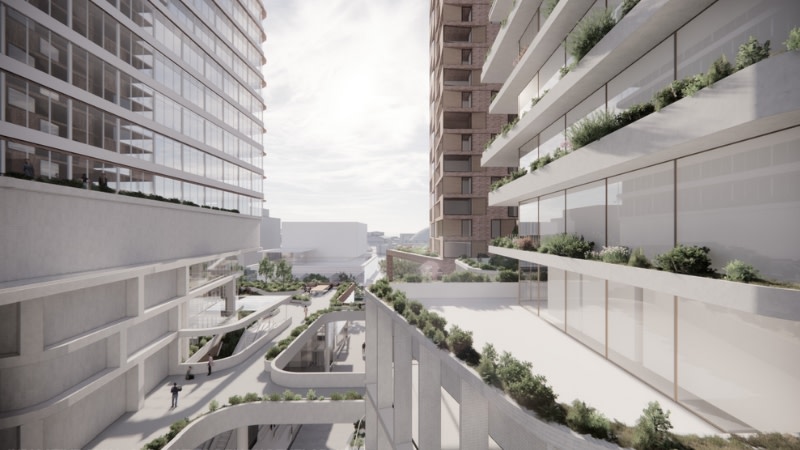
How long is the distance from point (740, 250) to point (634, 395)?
14.7ft

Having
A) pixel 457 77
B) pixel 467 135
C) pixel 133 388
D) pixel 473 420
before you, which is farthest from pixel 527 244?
pixel 457 77

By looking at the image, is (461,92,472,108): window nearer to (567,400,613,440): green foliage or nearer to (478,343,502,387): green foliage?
(478,343,502,387): green foliage

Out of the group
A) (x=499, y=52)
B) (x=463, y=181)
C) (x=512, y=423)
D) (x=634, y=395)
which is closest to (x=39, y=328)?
(x=512, y=423)

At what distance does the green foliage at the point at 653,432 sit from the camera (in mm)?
5574

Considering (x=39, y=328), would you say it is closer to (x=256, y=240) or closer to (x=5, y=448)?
(x=5, y=448)

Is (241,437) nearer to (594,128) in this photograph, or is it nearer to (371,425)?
(371,425)

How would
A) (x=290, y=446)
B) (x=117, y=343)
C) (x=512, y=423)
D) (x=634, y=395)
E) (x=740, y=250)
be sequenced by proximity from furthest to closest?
(x=290, y=446)
(x=117, y=343)
(x=512, y=423)
(x=634, y=395)
(x=740, y=250)

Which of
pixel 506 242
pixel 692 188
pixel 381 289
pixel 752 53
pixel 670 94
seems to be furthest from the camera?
pixel 506 242

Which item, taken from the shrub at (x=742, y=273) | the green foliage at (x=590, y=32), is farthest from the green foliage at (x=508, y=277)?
the shrub at (x=742, y=273)

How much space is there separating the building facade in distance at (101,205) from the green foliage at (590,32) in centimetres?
2386

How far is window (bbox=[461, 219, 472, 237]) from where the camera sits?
4178cm

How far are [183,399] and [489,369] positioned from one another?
82.8 ft

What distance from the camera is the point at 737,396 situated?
288 inches

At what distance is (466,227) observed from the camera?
42.0 metres
